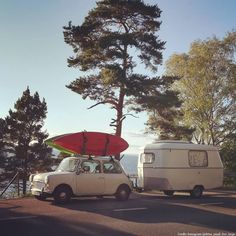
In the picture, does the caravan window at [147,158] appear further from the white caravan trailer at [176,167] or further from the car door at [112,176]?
the car door at [112,176]

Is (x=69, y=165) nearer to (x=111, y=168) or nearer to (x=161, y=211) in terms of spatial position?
(x=111, y=168)

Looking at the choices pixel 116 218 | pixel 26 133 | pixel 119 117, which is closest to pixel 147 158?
pixel 116 218

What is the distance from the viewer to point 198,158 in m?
21.8

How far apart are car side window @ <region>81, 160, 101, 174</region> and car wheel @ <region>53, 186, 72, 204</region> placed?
1.09 meters

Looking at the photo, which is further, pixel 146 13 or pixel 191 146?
pixel 146 13

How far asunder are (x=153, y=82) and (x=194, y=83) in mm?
14928

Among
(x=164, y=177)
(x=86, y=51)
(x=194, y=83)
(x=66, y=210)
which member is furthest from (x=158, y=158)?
(x=194, y=83)

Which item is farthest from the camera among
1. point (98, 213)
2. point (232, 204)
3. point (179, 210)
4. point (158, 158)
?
point (158, 158)

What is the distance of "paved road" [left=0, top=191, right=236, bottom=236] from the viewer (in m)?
11.1

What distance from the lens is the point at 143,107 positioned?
2942 cm

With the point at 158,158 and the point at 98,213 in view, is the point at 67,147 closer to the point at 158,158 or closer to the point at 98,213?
the point at 158,158

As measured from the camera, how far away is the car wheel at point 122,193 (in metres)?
18.2

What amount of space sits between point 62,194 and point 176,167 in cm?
641

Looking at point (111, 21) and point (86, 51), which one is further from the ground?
point (111, 21)
